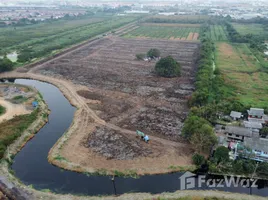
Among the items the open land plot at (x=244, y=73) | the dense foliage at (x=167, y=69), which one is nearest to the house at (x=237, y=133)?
the open land plot at (x=244, y=73)

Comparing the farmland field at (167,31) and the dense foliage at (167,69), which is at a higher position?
the farmland field at (167,31)

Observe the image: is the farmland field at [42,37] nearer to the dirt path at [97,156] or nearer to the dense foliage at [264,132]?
the dirt path at [97,156]

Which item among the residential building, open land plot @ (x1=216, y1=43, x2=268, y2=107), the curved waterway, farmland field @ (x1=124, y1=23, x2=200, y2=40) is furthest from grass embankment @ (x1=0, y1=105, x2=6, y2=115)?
farmland field @ (x1=124, y1=23, x2=200, y2=40)

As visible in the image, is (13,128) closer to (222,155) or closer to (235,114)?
(222,155)

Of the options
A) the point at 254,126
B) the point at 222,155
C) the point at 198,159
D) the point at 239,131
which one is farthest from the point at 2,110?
the point at 254,126

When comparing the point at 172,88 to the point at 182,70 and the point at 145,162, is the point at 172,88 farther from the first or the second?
the point at 145,162

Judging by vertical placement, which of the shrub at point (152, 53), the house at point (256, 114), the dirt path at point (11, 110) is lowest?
the dirt path at point (11, 110)
